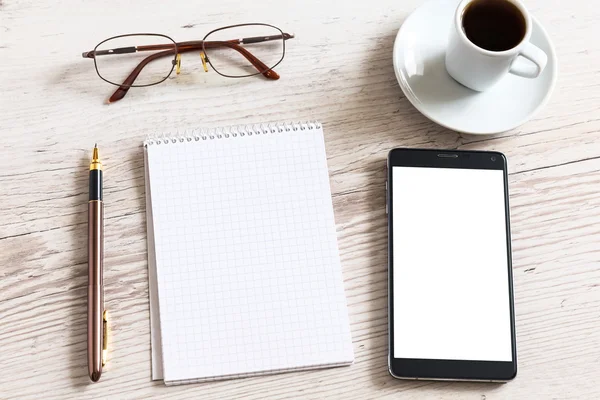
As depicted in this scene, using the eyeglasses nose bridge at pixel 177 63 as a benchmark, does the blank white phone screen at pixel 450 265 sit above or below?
below

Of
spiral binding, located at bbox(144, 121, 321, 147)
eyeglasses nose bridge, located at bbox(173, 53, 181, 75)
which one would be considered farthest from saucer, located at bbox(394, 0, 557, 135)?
eyeglasses nose bridge, located at bbox(173, 53, 181, 75)

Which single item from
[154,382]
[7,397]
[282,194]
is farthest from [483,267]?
[7,397]

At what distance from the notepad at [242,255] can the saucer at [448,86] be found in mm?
146

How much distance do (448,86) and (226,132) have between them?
0.29m

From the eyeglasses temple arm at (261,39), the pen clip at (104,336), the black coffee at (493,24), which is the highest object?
the black coffee at (493,24)

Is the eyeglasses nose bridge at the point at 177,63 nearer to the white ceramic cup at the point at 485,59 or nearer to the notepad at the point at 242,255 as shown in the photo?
the notepad at the point at 242,255

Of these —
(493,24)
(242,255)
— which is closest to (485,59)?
(493,24)

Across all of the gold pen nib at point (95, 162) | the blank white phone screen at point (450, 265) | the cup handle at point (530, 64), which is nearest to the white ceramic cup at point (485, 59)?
the cup handle at point (530, 64)

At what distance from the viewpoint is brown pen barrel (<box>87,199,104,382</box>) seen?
0.71 meters

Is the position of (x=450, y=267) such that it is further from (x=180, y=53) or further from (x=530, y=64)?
(x=180, y=53)

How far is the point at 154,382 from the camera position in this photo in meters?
0.72

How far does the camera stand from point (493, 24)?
0.74 m

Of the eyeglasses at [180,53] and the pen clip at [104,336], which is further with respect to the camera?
the eyeglasses at [180,53]

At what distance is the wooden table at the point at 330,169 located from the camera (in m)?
0.73
